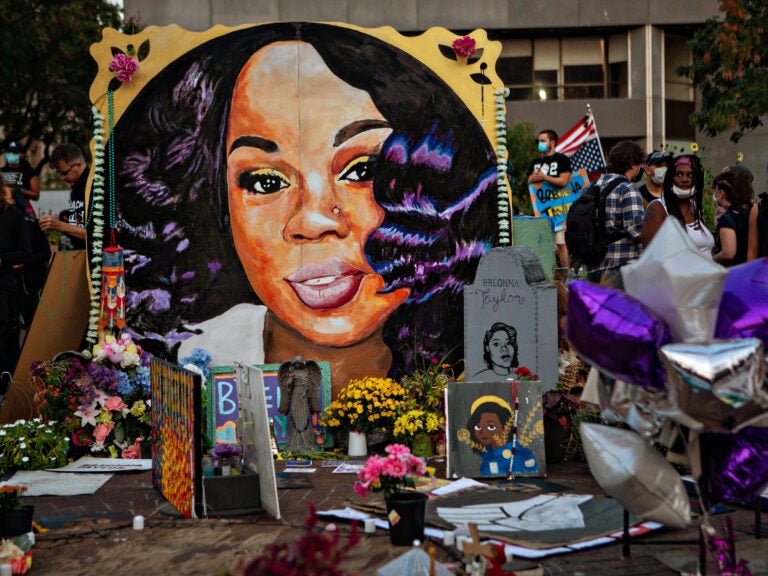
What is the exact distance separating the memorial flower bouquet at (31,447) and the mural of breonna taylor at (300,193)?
1342mm

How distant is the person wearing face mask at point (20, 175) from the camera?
41.0 ft

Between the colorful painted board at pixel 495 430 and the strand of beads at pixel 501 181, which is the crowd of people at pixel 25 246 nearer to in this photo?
the strand of beads at pixel 501 181

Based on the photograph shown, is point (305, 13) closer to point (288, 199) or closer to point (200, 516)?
point (288, 199)

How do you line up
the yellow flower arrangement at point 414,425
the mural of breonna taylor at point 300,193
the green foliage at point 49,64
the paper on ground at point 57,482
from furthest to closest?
the green foliage at point 49,64
the mural of breonna taylor at point 300,193
the yellow flower arrangement at point 414,425
the paper on ground at point 57,482

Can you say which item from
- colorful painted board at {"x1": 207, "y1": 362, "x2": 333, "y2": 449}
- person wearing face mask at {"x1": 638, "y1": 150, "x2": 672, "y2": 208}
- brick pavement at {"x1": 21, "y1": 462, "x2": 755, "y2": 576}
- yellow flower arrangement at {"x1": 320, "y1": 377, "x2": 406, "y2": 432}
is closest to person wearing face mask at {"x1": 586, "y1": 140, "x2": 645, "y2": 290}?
person wearing face mask at {"x1": 638, "y1": 150, "x2": 672, "y2": 208}

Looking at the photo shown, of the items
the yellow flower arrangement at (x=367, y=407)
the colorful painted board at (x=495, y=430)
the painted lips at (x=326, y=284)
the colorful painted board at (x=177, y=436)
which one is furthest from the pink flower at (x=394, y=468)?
the painted lips at (x=326, y=284)

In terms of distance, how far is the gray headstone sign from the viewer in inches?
381

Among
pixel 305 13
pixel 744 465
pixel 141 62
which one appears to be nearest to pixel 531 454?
pixel 744 465

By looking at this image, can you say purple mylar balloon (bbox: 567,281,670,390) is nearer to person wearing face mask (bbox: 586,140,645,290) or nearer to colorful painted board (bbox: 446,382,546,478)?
colorful painted board (bbox: 446,382,546,478)

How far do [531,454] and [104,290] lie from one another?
12.6 feet

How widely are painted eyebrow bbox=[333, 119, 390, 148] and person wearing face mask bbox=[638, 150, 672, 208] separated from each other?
2.29 m

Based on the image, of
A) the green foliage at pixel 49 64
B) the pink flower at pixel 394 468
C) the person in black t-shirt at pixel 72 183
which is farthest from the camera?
the green foliage at pixel 49 64

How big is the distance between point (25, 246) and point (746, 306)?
23.8 ft

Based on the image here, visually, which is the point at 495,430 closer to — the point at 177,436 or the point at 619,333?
the point at 177,436
